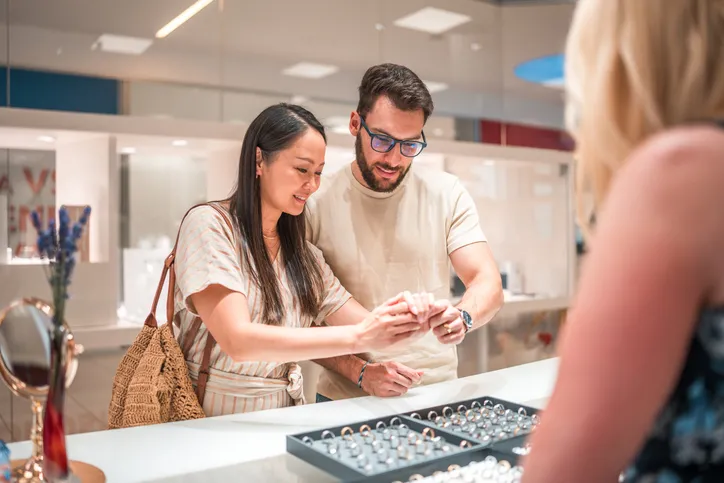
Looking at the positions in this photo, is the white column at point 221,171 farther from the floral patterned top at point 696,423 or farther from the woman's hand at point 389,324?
the floral patterned top at point 696,423

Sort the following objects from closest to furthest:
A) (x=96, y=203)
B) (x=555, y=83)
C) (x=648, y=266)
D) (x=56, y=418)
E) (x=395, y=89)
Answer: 1. (x=648, y=266)
2. (x=56, y=418)
3. (x=395, y=89)
4. (x=96, y=203)
5. (x=555, y=83)

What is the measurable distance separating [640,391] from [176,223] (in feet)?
10.8

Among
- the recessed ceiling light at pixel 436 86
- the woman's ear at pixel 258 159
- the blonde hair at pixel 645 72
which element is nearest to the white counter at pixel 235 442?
the blonde hair at pixel 645 72

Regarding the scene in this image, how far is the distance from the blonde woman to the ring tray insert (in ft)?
1.82

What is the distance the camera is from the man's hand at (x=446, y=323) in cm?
182

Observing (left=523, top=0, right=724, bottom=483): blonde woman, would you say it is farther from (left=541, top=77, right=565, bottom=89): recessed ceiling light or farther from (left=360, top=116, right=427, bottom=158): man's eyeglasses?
(left=541, top=77, right=565, bottom=89): recessed ceiling light

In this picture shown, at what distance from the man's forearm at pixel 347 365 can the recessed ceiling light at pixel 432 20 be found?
2.78 m

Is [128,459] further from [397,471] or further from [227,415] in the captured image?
[397,471]

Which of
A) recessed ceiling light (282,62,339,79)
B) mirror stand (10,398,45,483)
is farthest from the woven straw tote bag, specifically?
recessed ceiling light (282,62,339,79)

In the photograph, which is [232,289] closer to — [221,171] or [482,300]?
[482,300]

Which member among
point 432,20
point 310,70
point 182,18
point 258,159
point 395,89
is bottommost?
point 258,159

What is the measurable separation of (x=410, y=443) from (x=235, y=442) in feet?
1.30

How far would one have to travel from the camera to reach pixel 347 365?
6.90 feet

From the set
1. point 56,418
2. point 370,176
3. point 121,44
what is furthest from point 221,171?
point 56,418
